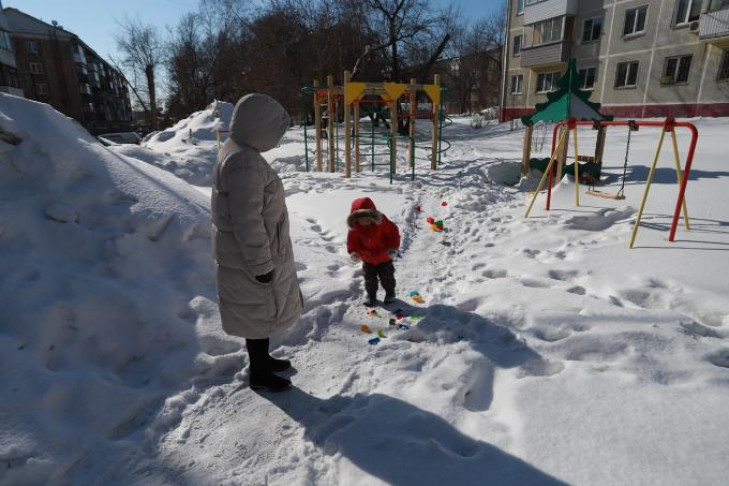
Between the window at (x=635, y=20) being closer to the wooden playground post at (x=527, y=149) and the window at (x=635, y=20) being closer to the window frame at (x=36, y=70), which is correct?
the wooden playground post at (x=527, y=149)

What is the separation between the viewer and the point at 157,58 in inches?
1449

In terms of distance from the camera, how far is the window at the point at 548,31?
2458 centimetres

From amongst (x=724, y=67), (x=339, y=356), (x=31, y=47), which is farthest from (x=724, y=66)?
(x=31, y=47)

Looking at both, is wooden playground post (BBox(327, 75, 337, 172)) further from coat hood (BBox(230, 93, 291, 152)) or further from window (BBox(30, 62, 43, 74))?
window (BBox(30, 62, 43, 74))

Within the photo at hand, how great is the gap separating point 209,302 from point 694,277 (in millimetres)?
4215

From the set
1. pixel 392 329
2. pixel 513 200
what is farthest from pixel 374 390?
pixel 513 200

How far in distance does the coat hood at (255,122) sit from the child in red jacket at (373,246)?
4.54ft

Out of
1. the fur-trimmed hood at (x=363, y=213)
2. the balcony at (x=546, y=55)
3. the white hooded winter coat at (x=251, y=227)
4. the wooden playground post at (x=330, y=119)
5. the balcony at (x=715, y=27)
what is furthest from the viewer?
the balcony at (x=546, y=55)

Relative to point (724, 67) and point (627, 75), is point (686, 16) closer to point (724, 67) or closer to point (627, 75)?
point (724, 67)

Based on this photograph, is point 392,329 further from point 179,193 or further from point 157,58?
point 157,58

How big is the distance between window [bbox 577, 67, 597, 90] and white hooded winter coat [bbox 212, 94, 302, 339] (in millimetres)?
26161

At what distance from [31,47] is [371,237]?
6003 cm

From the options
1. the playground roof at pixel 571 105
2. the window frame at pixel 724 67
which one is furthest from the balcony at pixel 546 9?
the playground roof at pixel 571 105

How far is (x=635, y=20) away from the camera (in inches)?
834
